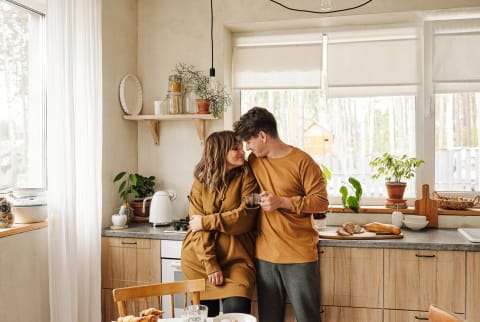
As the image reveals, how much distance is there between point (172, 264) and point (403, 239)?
1.44 meters

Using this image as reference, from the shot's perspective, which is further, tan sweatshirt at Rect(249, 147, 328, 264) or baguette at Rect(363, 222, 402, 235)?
baguette at Rect(363, 222, 402, 235)

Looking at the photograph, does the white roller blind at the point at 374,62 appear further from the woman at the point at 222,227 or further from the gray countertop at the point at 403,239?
Result: the woman at the point at 222,227

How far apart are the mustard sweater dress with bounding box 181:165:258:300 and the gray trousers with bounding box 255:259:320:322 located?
10cm

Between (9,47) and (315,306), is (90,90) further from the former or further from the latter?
(315,306)

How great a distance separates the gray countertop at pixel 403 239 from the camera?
9.29 feet

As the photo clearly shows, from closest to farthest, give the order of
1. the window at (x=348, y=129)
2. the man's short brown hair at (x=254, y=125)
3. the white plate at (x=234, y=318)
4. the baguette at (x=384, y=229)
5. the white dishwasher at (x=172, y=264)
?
1. the white plate at (x=234, y=318)
2. the man's short brown hair at (x=254, y=125)
3. the baguette at (x=384, y=229)
4. the white dishwasher at (x=172, y=264)
5. the window at (x=348, y=129)

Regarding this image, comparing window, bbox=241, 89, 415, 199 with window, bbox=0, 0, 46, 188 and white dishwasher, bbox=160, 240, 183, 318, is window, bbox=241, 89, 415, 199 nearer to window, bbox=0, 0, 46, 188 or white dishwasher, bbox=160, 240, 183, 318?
Result: white dishwasher, bbox=160, 240, 183, 318

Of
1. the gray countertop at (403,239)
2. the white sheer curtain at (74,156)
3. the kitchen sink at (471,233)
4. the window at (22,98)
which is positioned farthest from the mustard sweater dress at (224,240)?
the kitchen sink at (471,233)

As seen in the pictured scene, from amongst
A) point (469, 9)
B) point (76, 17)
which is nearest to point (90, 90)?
point (76, 17)

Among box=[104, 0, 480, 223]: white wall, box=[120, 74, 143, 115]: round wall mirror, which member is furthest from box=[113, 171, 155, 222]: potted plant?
box=[120, 74, 143, 115]: round wall mirror

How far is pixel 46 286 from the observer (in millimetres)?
2908

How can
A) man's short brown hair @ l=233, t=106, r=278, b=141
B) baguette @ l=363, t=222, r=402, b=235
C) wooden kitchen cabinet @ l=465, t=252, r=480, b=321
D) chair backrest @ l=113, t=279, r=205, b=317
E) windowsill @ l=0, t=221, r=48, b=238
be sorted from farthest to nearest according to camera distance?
baguette @ l=363, t=222, r=402, b=235 < wooden kitchen cabinet @ l=465, t=252, r=480, b=321 < man's short brown hair @ l=233, t=106, r=278, b=141 < windowsill @ l=0, t=221, r=48, b=238 < chair backrest @ l=113, t=279, r=205, b=317

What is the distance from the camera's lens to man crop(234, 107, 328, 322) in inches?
105

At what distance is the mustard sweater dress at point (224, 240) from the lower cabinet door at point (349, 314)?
0.59 meters
